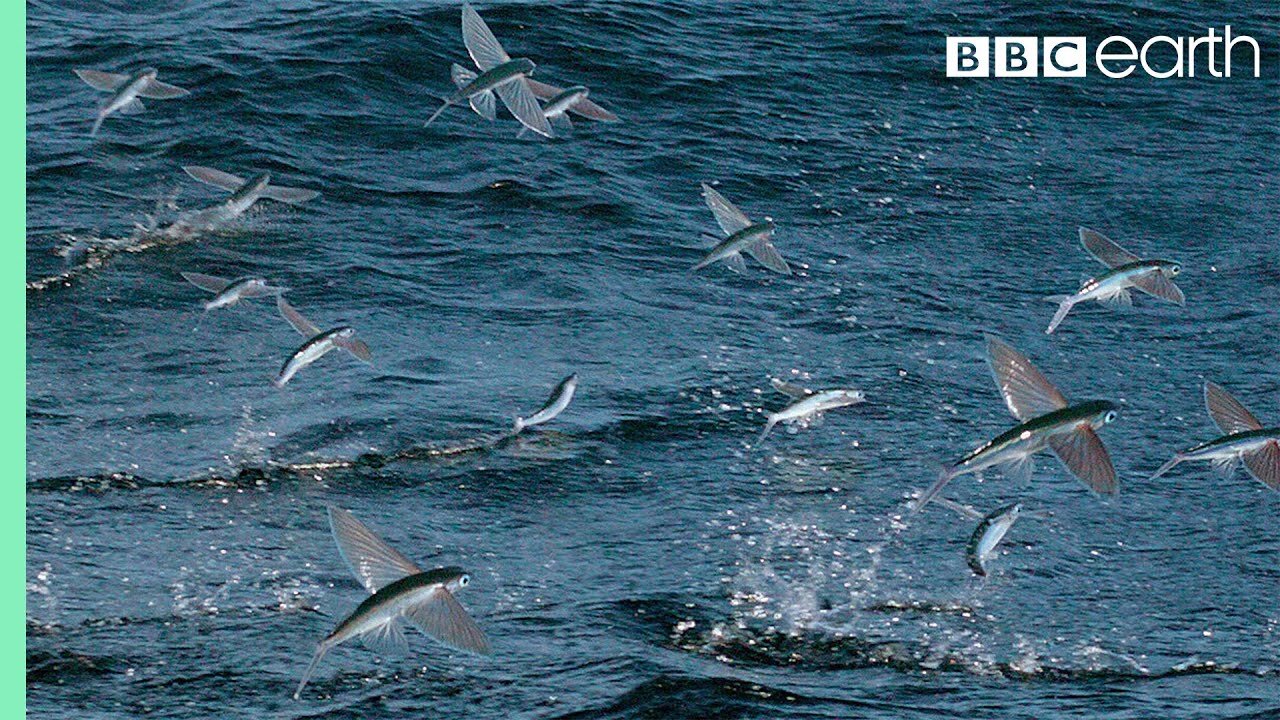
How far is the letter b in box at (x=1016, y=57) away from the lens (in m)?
12.8

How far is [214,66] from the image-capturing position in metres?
11.5

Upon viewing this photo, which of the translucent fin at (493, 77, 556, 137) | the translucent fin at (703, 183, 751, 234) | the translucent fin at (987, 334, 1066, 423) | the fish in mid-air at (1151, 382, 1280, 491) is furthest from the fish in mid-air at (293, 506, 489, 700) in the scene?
the translucent fin at (703, 183, 751, 234)

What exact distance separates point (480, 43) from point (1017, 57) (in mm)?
6731

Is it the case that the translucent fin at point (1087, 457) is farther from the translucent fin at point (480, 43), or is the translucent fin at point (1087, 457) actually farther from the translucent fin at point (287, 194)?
the translucent fin at point (287, 194)

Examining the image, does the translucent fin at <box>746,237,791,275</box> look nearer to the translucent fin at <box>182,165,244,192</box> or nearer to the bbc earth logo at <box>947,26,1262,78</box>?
the translucent fin at <box>182,165,244,192</box>

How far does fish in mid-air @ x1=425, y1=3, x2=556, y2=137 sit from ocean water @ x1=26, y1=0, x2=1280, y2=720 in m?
1.21

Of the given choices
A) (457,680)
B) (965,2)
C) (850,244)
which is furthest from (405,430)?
(965,2)

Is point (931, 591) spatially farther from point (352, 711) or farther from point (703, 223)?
point (703, 223)

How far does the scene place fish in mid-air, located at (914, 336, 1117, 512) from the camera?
4734 mm

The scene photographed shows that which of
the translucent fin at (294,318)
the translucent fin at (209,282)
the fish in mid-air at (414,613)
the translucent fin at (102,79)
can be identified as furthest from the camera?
the translucent fin at (102,79)

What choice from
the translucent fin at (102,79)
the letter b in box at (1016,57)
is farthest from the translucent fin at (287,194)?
the letter b in box at (1016,57)

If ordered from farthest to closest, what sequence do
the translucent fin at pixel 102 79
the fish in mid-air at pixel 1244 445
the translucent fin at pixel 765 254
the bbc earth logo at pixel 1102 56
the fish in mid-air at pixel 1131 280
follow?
the bbc earth logo at pixel 1102 56, the translucent fin at pixel 102 79, the translucent fin at pixel 765 254, the fish in mid-air at pixel 1131 280, the fish in mid-air at pixel 1244 445

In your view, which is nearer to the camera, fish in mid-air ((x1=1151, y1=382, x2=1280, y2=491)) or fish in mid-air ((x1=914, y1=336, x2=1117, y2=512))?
fish in mid-air ((x1=914, y1=336, x2=1117, y2=512))

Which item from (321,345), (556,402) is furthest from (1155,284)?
(321,345)
